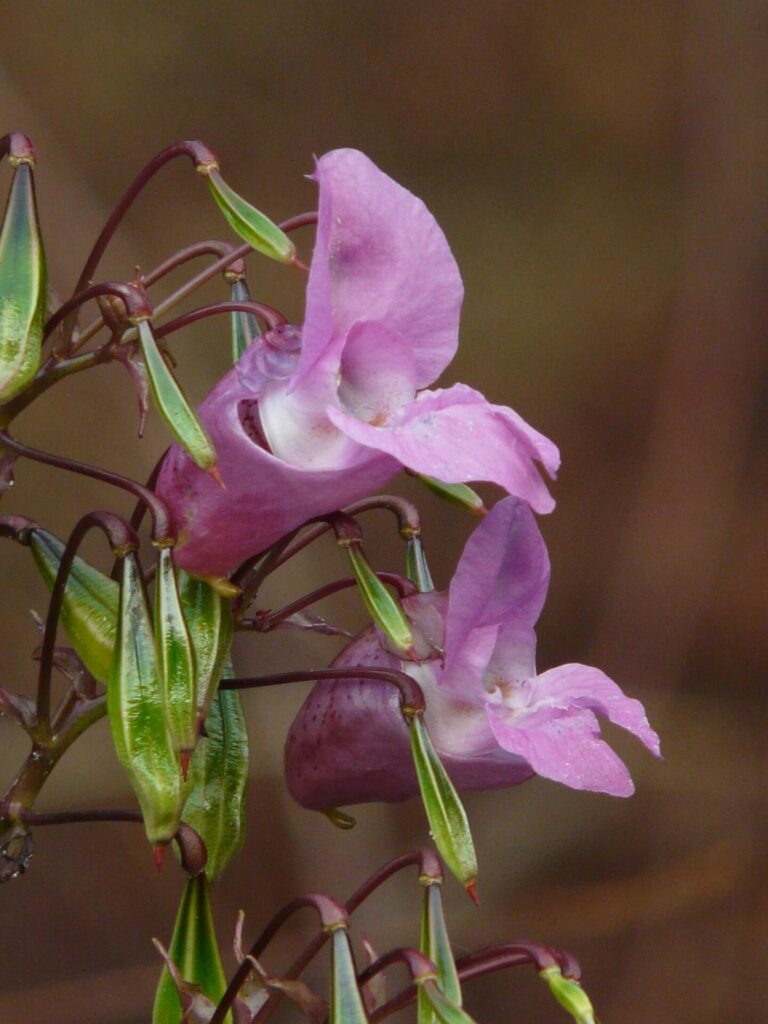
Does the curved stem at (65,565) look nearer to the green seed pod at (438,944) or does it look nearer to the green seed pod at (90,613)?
the green seed pod at (90,613)

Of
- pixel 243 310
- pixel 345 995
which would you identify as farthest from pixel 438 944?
pixel 243 310

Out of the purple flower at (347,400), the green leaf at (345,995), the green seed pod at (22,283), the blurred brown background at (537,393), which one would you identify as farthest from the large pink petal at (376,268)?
the blurred brown background at (537,393)

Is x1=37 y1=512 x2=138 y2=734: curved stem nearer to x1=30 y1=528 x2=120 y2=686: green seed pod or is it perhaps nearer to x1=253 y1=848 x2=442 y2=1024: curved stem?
x1=30 y1=528 x2=120 y2=686: green seed pod

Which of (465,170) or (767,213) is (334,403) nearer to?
(465,170)

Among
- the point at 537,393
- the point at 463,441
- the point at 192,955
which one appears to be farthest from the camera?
the point at 537,393

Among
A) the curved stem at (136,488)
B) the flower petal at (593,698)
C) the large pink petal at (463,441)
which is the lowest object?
the flower petal at (593,698)

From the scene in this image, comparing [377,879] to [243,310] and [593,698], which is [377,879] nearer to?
[593,698]
